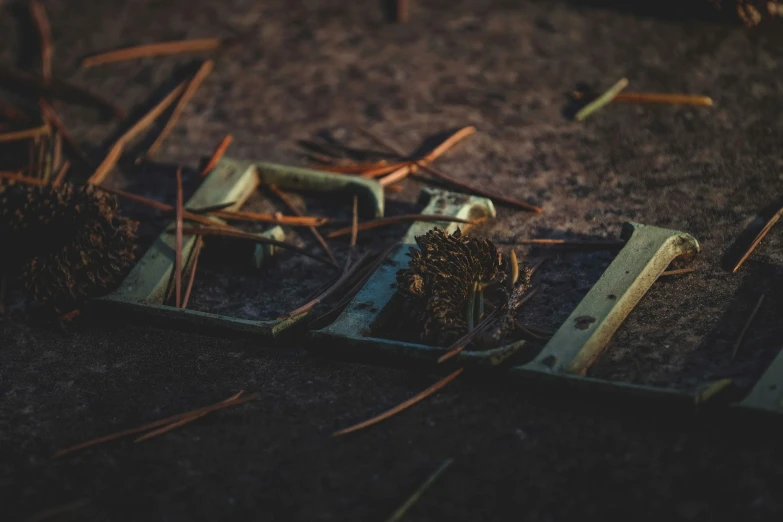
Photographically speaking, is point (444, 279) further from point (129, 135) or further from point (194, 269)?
point (129, 135)

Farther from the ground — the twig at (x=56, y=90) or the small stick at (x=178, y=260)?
the twig at (x=56, y=90)

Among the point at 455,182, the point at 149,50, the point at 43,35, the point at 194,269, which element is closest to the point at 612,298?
the point at 455,182

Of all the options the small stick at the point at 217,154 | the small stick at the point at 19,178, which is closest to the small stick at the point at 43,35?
the small stick at the point at 19,178

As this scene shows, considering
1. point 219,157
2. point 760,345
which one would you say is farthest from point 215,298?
point 760,345

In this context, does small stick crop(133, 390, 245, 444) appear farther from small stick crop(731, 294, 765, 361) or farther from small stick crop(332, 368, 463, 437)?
small stick crop(731, 294, 765, 361)

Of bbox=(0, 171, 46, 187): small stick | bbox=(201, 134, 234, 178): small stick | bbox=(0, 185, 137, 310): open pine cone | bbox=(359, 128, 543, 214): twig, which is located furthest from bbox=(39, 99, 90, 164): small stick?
bbox=(359, 128, 543, 214): twig

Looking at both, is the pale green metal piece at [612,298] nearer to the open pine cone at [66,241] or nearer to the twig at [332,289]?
the twig at [332,289]
